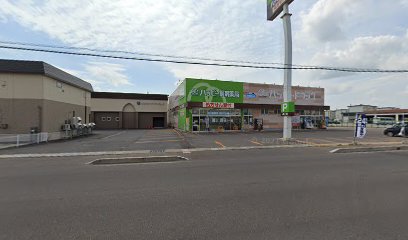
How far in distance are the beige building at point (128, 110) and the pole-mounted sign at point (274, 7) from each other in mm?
29882

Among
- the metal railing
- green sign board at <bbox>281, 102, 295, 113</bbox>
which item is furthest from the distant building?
the metal railing

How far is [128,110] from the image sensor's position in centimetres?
4712

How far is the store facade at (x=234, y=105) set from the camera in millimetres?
31375

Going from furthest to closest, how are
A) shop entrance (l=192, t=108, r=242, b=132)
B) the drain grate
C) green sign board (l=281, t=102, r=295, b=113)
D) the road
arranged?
shop entrance (l=192, t=108, r=242, b=132)
green sign board (l=281, t=102, r=295, b=113)
the drain grate
the road

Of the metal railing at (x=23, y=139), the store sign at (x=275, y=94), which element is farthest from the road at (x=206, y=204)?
the store sign at (x=275, y=94)

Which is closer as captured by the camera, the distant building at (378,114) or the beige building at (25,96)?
the beige building at (25,96)

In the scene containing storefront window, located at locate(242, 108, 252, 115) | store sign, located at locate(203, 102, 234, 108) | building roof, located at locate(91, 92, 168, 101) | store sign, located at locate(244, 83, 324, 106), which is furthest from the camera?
building roof, located at locate(91, 92, 168, 101)

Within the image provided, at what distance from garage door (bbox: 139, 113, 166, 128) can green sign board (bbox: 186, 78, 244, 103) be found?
62.3 ft

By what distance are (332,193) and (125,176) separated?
20.0 ft

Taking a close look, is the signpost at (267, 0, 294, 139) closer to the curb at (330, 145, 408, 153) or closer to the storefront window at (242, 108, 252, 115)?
the curb at (330, 145, 408, 153)

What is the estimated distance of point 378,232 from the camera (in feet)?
12.7

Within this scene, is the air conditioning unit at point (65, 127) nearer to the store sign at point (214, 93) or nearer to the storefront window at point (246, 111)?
the store sign at point (214, 93)

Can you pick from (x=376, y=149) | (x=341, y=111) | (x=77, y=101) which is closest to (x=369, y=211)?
(x=376, y=149)

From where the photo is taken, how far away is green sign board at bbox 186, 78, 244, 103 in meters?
31.1
